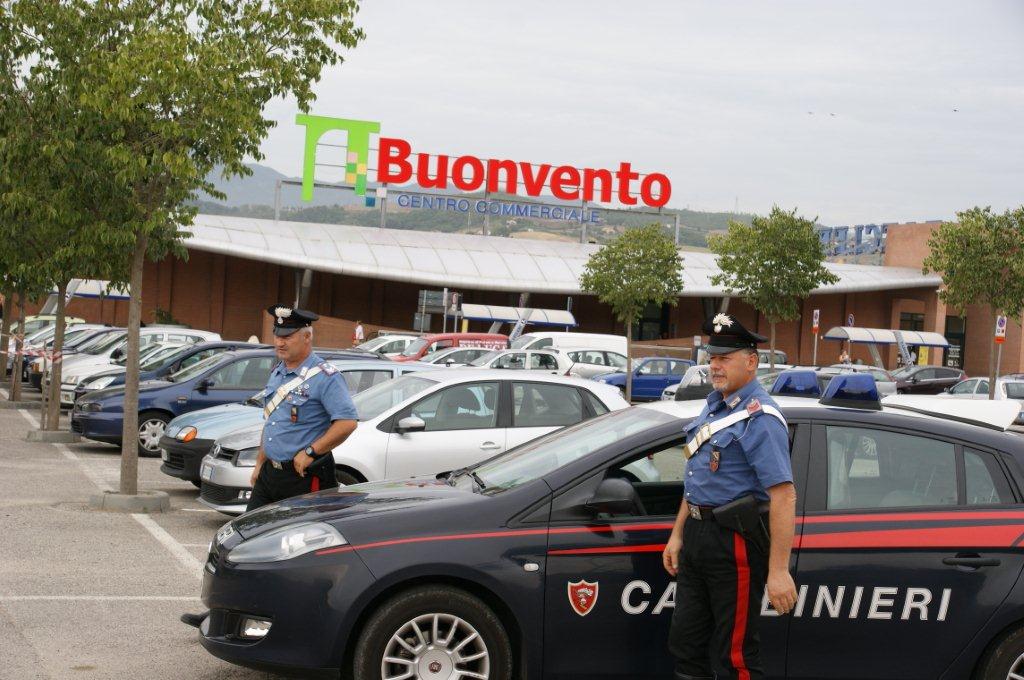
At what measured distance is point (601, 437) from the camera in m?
5.58

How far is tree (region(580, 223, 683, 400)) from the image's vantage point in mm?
42031

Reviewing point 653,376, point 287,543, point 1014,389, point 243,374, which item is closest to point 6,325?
point 243,374

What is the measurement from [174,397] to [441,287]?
4539 cm

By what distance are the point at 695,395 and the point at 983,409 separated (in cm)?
136

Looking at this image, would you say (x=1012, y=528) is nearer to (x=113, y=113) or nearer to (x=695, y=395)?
(x=695, y=395)

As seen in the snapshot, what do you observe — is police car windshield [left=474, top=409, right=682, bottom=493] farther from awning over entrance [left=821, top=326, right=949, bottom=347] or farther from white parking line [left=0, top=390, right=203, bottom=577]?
awning over entrance [left=821, top=326, right=949, bottom=347]

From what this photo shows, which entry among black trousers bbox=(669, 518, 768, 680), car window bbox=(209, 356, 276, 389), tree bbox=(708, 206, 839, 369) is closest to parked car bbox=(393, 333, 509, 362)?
tree bbox=(708, 206, 839, 369)

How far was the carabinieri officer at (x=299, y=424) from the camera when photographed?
6562mm

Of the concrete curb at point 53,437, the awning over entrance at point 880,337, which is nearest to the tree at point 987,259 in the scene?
the awning over entrance at point 880,337

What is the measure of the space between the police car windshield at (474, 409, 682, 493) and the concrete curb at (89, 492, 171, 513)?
5950 millimetres

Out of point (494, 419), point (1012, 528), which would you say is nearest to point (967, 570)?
point (1012, 528)

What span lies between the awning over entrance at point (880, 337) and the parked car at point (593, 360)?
23.3 meters

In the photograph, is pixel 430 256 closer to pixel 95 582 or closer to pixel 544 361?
pixel 544 361

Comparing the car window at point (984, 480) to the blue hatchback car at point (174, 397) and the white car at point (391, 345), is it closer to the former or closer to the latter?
the blue hatchback car at point (174, 397)
